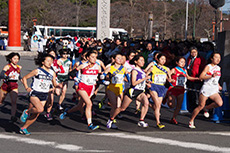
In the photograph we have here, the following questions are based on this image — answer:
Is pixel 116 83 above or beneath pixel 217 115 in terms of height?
above

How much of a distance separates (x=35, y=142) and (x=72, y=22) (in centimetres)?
5714

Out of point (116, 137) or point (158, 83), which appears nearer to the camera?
point (116, 137)

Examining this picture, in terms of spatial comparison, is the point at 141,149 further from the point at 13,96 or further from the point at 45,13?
the point at 45,13

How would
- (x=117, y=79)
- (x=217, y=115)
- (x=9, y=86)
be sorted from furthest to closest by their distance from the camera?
(x=217, y=115) → (x=9, y=86) → (x=117, y=79)

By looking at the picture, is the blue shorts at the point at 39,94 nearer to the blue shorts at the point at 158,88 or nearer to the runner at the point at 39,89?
the runner at the point at 39,89

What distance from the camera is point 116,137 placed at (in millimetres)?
7969

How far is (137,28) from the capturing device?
5844 centimetres

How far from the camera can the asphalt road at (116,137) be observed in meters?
7.10

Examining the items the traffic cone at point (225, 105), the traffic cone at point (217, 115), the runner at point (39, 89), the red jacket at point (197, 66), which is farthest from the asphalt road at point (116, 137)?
the red jacket at point (197, 66)

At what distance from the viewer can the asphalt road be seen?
279 inches

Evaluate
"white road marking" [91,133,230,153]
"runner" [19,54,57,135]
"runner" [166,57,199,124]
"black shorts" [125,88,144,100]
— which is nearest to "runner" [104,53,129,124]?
"black shorts" [125,88,144,100]

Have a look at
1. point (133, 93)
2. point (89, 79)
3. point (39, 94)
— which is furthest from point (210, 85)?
point (39, 94)

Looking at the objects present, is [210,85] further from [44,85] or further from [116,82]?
[44,85]

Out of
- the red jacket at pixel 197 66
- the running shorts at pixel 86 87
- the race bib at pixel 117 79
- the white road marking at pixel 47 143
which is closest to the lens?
the white road marking at pixel 47 143
